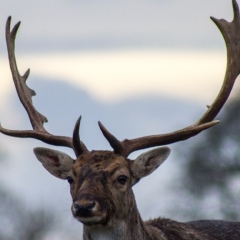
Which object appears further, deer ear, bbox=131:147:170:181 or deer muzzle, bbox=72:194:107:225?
deer ear, bbox=131:147:170:181

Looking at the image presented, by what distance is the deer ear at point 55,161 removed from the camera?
22.2 m

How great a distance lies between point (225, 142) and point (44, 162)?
2723 cm

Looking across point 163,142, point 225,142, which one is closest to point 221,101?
point 163,142

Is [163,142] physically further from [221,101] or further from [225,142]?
[225,142]

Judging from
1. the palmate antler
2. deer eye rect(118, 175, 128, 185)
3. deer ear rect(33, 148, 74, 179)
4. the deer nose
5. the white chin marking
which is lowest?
the white chin marking

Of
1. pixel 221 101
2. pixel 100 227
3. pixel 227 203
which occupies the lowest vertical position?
pixel 100 227

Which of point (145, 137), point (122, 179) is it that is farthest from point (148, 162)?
point (122, 179)

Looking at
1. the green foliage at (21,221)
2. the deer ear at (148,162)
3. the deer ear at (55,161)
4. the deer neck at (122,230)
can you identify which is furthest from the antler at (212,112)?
the green foliage at (21,221)

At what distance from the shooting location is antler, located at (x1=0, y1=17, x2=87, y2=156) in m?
22.1

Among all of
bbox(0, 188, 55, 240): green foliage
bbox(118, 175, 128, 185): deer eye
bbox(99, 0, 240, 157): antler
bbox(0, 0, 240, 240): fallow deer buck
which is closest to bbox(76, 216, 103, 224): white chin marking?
bbox(0, 0, 240, 240): fallow deer buck

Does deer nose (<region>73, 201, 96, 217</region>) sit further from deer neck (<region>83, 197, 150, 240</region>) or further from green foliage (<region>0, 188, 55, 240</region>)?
green foliage (<region>0, 188, 55, 240</region>)

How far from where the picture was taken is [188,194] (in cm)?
4712

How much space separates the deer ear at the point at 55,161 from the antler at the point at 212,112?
1.96 feet

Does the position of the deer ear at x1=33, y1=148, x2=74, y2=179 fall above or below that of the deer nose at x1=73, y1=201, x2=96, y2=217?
above
